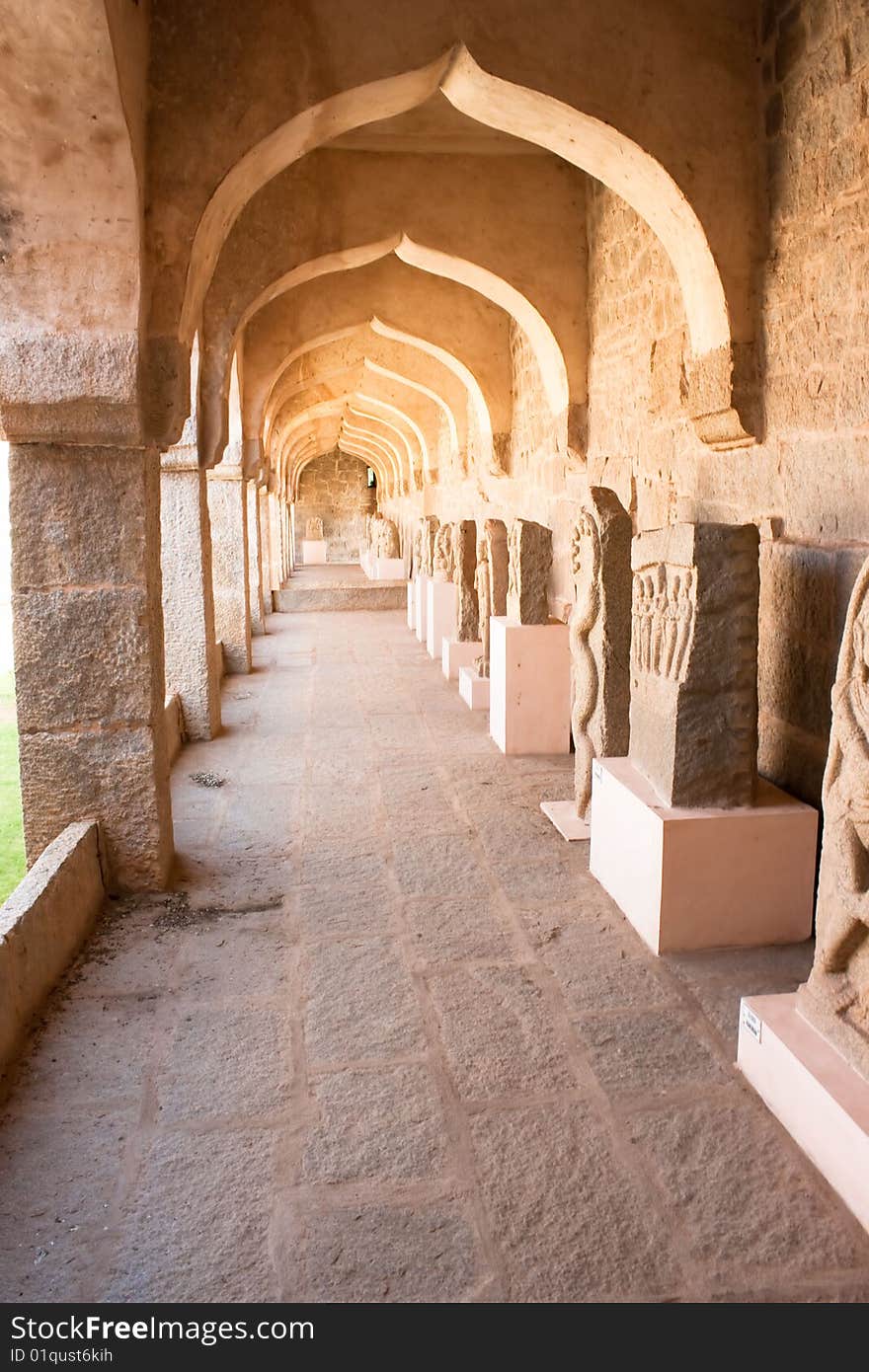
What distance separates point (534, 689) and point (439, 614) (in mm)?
3738

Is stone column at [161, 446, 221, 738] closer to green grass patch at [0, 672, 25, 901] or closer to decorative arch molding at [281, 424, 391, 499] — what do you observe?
green grass patch at [0, 672, 25, 901]

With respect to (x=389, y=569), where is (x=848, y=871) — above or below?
below

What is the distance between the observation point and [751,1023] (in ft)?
7.55

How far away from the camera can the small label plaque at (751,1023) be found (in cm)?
226

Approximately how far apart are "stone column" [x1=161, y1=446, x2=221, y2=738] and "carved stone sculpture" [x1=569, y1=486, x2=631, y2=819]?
103 inches

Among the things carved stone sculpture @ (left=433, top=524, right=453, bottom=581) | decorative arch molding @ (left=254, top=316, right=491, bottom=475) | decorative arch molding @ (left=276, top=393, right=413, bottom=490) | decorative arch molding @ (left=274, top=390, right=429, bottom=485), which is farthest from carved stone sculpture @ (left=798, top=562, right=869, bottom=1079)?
decorative arch molding @ (left=276, top=393, right=413, bottom=490)

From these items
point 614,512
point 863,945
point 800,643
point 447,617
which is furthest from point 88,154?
point 447,617

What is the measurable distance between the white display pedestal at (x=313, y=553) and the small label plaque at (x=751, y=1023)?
1002 inches

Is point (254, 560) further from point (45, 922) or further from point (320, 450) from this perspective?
point (320, 450)

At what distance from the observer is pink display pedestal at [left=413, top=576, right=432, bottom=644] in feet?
32.4

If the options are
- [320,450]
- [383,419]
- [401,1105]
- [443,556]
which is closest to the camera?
[401,1105]

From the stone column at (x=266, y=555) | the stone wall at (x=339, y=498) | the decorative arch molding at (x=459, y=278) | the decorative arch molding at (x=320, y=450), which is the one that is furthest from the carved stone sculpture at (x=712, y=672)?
the stone wall at (x=339, y=498)

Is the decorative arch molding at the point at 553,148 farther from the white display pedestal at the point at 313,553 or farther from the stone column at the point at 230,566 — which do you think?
the white display pedestal at the point at 313,553

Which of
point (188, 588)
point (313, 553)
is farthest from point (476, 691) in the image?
point (313, 553)
